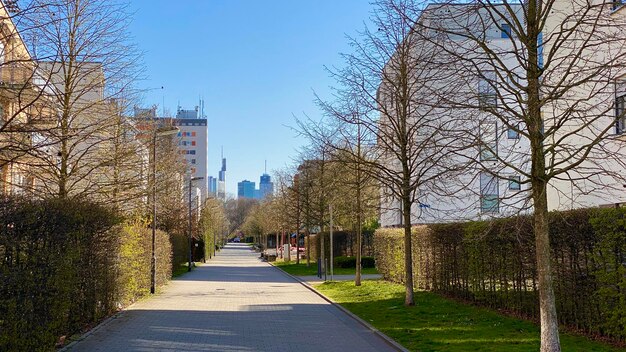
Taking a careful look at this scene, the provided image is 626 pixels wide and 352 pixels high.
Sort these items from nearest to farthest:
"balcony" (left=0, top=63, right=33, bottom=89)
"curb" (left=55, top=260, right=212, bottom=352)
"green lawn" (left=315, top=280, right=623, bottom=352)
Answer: "balcony" (left=0, top=63, right=33, bottom=89), "green lawn" (left=315, top=280, right=623, bottom=352), "curb" (left=55, top=260, right=212, bottom=352)

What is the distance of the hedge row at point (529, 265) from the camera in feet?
33.6

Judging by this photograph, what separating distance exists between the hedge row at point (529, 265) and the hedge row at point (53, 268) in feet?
21.6

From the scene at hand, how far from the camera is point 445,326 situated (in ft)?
44.4

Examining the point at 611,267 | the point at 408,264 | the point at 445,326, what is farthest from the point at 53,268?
the point at 408,264

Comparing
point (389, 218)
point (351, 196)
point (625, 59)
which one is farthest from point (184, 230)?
point (625, 59)

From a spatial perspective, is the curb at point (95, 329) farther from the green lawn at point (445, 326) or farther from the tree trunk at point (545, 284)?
the tree trunk at point (545, 284)

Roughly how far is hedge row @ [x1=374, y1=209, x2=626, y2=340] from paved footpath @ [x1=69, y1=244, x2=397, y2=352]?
3.52 meters

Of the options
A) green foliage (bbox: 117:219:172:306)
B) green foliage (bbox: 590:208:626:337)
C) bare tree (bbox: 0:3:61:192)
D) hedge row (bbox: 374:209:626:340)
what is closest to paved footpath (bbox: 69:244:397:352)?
green foliage (bbox: 117:219:172:306)

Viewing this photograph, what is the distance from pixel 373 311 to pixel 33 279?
10.1 metres

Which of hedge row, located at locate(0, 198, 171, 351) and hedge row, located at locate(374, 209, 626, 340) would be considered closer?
hedge row, located at locate(0, 198, 171, 351)

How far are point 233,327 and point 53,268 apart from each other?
555cm

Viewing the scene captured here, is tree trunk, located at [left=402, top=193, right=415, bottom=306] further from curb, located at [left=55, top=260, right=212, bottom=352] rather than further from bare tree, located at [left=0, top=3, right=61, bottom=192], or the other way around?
bare tree, located at [left=0, top=3, right=61, bottom=192]

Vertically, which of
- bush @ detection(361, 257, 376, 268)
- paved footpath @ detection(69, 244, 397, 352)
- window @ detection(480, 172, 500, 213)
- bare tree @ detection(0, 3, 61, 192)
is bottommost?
paved footpath @ detection(69, 244, 397, 352)

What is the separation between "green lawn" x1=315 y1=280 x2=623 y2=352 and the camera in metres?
10.8
